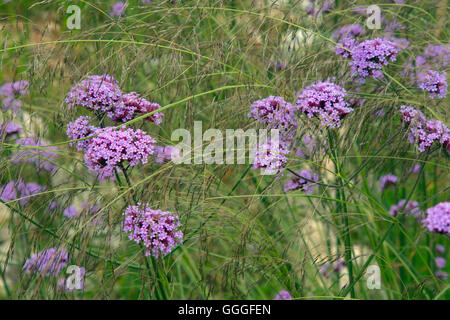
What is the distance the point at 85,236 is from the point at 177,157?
0.34 metres

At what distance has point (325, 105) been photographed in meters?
1.51

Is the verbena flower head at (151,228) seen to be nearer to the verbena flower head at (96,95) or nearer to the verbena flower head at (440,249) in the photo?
the verbena flower head at (96,95)

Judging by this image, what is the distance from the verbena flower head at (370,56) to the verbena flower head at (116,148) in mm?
704

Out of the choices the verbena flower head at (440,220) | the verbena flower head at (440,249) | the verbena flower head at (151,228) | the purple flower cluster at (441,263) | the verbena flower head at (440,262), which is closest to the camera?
the verbena flower head at (440,220)

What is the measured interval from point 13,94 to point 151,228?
114cm

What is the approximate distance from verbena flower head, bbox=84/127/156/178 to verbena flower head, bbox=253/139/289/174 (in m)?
0.32

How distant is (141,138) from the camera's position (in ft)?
4.75

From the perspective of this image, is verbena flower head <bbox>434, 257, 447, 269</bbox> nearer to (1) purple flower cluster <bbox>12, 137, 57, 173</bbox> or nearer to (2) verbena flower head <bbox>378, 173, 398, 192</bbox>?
(2) verbena flower head <bbox>378, 173, 398, 192</bbox>

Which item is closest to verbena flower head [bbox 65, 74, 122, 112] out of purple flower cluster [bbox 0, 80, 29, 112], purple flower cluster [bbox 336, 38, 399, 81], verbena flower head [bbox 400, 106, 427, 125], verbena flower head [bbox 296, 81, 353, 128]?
purple flower cluster [bbox 0, 80, 29, 112]

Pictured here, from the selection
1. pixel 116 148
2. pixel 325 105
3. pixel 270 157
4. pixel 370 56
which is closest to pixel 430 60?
pixel 370 56

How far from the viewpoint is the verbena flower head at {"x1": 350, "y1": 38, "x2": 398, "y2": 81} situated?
1.59 metres

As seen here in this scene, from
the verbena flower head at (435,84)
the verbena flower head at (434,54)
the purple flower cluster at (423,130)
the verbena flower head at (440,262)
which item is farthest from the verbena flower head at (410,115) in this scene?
the verbena flower head at (440,262)

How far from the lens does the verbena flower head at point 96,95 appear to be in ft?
4.91

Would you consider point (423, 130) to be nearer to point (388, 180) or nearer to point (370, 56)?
point (370, 56)
